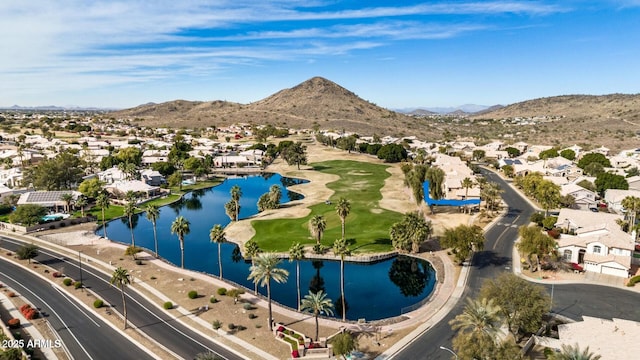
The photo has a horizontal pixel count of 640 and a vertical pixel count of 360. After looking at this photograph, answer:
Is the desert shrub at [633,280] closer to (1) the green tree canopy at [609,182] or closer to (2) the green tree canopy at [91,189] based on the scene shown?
(1) the green tree canopy at [609,182]

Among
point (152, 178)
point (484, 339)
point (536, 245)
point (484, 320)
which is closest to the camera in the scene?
point (484, 339)

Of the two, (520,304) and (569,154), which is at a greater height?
(569,154)

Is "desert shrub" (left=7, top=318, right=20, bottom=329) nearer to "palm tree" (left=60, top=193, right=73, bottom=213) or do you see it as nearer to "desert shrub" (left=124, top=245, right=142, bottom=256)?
"desert shrub" (left=124, top=245, right=142, bottom=256)

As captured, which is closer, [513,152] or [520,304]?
[520,304]

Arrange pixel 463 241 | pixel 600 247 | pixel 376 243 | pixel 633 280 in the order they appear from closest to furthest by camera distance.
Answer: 1. pixel 633 280
2. pixel 600 247
3. pixel 463 241
4. pixel 376 243

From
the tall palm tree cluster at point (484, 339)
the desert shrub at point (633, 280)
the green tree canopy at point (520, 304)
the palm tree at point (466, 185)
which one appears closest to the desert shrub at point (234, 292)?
the tall palm tree cluster at point (484, 339)

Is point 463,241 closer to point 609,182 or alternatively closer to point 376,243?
point 376,243

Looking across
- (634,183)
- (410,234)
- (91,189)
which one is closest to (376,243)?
(410,234)
